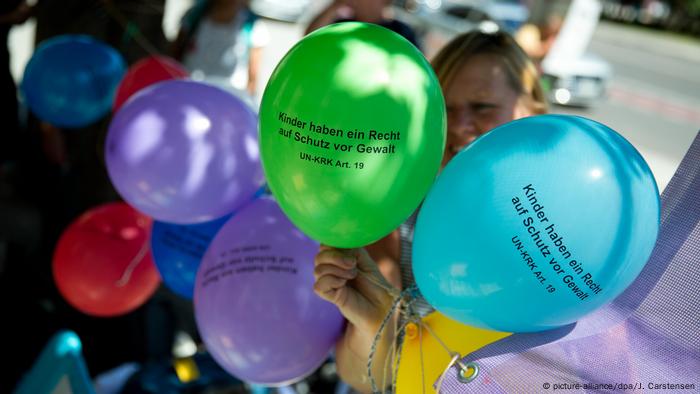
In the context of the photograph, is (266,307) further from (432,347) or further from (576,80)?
(576,80)

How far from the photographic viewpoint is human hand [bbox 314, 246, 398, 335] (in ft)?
4.48

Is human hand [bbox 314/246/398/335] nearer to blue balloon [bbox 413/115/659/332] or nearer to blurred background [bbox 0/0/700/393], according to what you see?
blue balloon [bbox 413/115/659/332]

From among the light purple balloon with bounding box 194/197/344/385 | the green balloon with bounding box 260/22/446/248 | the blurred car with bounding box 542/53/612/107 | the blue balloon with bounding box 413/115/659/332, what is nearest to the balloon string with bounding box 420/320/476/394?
the blue balloon with bounding box 413/115/659/332

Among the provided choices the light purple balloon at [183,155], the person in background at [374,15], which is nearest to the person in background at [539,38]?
the person in background at [374,15]

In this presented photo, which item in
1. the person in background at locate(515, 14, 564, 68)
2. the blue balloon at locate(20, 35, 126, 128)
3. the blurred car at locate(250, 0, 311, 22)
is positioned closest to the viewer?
the blue balloon at locate(20, 35, 126, 128)

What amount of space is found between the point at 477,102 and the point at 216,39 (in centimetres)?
→ 225

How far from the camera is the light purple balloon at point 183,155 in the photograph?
1.67 meters

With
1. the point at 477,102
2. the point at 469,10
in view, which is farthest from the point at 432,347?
the point at 469,10

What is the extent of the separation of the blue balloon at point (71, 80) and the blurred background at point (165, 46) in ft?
2.93

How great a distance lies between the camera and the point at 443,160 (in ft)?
5.74

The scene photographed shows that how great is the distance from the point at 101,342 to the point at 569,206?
2634 mm

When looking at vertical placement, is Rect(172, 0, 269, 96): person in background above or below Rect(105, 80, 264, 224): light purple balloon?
below

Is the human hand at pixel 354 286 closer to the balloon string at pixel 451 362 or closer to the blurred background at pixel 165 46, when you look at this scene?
the balloon string at pixel 451 362

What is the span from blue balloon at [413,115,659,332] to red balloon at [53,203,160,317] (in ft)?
4.49
